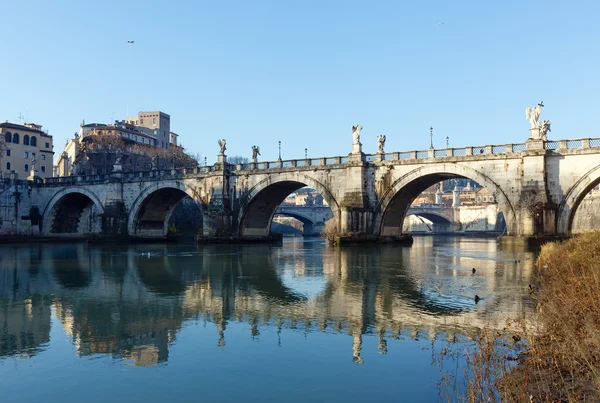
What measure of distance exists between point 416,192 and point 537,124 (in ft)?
46.2

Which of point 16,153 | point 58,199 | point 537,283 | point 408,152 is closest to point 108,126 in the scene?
point 16,153

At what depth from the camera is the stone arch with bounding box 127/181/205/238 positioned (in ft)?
214

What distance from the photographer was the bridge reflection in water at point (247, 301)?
1372 cm

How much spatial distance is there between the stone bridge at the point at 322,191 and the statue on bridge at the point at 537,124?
1.97 ft

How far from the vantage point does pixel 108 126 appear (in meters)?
107

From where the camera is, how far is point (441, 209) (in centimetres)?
11369

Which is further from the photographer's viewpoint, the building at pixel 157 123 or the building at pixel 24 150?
the building at pixel 157 123

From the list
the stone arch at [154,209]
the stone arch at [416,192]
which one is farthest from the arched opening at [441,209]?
the stone arch at [154,209]

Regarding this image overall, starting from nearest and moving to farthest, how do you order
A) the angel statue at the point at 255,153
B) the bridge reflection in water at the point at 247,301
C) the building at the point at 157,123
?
the bridge reflection in water at the point at 247,301, the angel statue at the point at 255,153, the building at the point at 157,123

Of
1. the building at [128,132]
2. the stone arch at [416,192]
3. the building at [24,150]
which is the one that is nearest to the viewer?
the stone arch at [416,192]

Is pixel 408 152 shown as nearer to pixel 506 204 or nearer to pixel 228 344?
pixel 506 204

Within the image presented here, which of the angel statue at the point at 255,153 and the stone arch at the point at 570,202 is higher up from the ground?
the angel statue at the point at 255,153

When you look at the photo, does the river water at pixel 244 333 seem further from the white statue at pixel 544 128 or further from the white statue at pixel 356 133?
the white statue at pixel 356 133

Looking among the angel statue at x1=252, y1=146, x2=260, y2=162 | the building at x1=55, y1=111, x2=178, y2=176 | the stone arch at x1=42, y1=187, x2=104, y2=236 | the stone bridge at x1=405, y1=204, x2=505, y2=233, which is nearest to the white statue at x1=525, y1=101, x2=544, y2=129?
the angel statue at x1=252, y1=146, x2=260, y2=162
